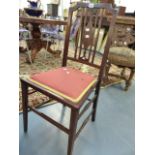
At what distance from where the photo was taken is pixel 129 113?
1.79 metres

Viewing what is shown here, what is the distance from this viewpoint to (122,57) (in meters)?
2.15

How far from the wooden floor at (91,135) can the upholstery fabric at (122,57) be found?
59 centimetres

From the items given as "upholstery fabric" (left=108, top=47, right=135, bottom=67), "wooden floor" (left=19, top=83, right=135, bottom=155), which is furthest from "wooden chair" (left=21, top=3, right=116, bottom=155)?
"upholstery fabric" (left=108, top=47, right=135, bottom=67)

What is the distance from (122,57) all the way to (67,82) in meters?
1.24

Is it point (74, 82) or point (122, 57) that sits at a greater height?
point (122, 57)

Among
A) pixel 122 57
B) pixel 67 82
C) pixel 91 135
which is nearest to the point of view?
pixel 67 82

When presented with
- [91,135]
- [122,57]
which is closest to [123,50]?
[122,57]

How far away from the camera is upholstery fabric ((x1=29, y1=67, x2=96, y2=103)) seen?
104cm

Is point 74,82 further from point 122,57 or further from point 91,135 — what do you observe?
point 122,57

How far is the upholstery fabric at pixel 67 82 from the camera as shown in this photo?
1037mm
